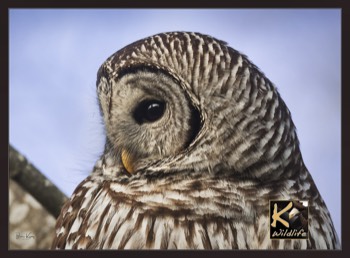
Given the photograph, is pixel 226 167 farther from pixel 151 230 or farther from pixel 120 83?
pixel 120 83

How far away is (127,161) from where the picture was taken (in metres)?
2.71

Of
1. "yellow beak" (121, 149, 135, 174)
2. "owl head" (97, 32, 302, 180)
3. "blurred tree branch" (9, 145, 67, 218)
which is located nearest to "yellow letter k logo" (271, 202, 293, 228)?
"owl head" (97, 32, 302, 180)

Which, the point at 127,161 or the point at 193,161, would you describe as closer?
the point at 193,161

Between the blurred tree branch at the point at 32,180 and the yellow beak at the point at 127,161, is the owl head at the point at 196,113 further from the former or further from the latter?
the blurred tree branch at the point at 32,180

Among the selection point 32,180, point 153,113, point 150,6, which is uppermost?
point 150,6

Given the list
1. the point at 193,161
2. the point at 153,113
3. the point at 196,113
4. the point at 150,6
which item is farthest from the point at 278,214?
the point at 150,6

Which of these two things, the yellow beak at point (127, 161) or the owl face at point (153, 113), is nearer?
the owl face at point (153, 113)

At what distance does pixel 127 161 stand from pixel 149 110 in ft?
0.85

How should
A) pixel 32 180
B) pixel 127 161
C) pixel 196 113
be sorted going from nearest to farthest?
pixel 196 113, pixel 127 161, pixel 32 180

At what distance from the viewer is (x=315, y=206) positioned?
270 cm

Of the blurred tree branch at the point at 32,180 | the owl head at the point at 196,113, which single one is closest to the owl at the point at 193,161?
the owl head at the point at 196,113

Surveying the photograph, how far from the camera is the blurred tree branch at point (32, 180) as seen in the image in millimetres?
2812
